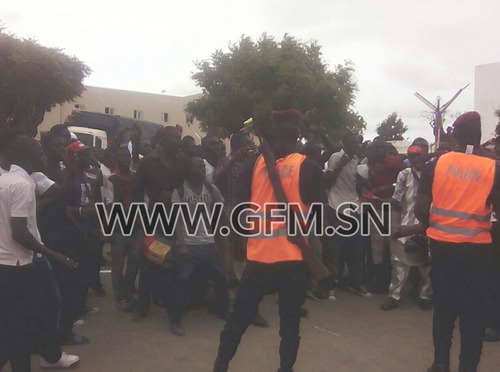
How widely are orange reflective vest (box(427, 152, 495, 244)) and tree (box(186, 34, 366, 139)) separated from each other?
25.3 metres

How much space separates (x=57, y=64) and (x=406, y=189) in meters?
27.3

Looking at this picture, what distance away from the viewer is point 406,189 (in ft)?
20.8

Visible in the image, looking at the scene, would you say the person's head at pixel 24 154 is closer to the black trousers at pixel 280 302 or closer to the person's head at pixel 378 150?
the black trousers at pixel 280 302

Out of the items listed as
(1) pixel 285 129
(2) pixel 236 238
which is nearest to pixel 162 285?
(2) pixel 236 238

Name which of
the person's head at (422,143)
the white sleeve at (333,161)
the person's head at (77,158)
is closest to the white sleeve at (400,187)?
the person's head at (422,143)

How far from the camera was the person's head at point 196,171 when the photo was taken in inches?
218

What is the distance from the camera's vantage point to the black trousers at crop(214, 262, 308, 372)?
3.62 metres

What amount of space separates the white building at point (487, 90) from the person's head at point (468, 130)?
41.3 meters

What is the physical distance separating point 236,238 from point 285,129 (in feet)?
7.15

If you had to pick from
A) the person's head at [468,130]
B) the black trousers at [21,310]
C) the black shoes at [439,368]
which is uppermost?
the person's head at [468,130]

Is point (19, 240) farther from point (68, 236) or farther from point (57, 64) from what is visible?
point (57, 64)

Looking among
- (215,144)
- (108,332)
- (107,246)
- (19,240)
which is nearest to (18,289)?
(19,240)

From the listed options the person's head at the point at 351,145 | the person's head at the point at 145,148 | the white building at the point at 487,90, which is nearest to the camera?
the person's head at the point at 351,145

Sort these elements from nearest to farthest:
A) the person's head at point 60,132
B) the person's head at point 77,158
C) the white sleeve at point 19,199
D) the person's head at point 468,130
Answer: the white sleeve at point 19,199 → the person's head at point 468,130 → the person's head at point 60,132 → the person's head at point 77,158
